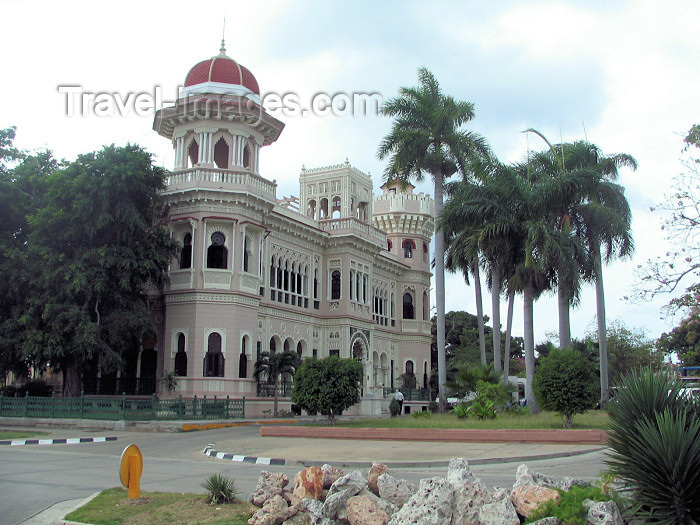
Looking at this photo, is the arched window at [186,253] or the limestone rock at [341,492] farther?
the arched window at [186,253]

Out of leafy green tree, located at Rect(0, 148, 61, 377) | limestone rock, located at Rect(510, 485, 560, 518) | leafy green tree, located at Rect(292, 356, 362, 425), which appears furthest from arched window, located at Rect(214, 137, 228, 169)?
limestone rock, located at Rect(510, 485, 560, 518)

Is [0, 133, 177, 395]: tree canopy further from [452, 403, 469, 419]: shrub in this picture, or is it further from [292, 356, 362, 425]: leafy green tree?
[452, 403, 469, 419]: shrub

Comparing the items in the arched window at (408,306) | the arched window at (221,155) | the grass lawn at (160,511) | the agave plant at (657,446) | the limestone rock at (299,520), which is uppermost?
the arched window at (221,155)

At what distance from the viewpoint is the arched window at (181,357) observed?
3048 centimetres

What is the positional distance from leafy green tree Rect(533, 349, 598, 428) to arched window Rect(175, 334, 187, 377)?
17080 millimetres

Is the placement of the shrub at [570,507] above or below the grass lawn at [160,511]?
above

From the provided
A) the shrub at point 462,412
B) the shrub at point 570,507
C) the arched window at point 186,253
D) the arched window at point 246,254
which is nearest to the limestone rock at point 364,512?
the shrub at point 570,507

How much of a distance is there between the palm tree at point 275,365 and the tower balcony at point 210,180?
7.44 meters

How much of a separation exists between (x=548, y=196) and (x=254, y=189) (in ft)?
44.9

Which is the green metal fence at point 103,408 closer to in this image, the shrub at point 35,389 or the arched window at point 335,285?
the shrub at point 35,389

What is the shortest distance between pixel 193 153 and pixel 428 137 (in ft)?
39.0

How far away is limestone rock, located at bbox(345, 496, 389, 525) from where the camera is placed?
623 centimetres

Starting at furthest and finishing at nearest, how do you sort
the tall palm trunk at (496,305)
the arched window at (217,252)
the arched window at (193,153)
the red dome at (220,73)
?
the arched window at (193,153) < the red dome at (220,73) < the arched window at (217,252) < the tall palm trunk at (496,305)

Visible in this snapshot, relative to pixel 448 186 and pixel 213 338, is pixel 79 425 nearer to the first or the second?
pixel 213 338
